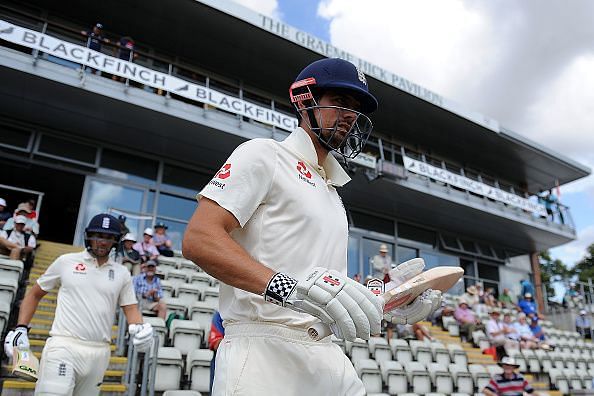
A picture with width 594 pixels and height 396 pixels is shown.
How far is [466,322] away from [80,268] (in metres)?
10.4

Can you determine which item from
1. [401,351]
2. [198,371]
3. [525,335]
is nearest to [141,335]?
[198,371]

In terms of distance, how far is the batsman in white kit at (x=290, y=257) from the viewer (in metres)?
1.35

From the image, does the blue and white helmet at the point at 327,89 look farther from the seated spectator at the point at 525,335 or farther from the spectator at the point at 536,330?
the spectator at the point at 536,330

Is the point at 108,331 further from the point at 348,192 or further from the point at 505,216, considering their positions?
the point at 505,216

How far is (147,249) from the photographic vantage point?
9547 mm

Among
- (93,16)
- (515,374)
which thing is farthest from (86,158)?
(515,374)

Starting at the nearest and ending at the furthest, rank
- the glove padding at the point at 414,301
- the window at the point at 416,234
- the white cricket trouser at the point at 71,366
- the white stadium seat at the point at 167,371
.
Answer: the glove padding at the point at 414,301
the white cricket trouser at the point at 71,366
the white stadium seat at the point at 167,371
the window at the point at 416,234

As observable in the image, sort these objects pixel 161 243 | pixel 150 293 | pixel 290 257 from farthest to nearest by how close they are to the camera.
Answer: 1. pixel 161 243
2. pixel 150 293
3. pixel 290 257

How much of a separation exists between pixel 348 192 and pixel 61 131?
8.49 metres

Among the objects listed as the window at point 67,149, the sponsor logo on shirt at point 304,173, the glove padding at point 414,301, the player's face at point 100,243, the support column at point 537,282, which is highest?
the window at point 67,149

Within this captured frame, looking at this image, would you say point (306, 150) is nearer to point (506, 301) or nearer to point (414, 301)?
point (414, 301)

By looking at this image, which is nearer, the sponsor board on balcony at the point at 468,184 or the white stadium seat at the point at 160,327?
the white stadium seat at the point at 160,327

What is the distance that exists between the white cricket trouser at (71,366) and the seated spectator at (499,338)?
9793mm

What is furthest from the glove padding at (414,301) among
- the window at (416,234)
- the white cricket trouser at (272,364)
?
the window at (416,234)
